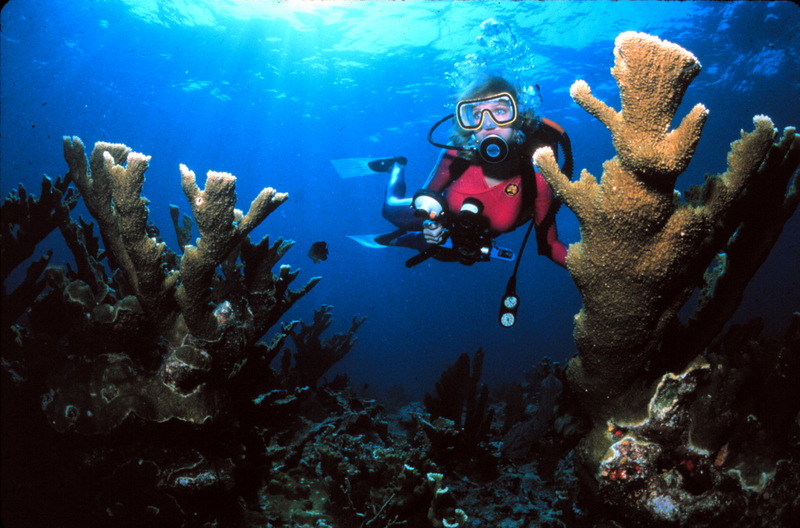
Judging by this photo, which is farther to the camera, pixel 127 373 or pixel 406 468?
pixel 406 468

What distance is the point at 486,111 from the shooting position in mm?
4082

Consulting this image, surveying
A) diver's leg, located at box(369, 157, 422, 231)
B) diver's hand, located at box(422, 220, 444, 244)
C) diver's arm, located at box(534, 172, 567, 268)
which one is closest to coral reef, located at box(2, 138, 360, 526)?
diver's hand, located at box(422, 220, 444, 244)

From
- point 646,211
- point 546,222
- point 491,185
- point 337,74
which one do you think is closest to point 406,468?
point 646,211

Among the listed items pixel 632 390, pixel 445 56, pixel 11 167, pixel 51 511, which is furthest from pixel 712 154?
pixel 11 167

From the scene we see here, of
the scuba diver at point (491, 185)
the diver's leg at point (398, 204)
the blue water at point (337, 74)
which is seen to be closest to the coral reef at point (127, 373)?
the scuba diver at point (491, 185)

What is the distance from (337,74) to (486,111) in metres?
21.2

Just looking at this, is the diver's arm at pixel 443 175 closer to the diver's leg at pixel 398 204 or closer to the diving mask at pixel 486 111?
the diver's leg at pixel 398 204

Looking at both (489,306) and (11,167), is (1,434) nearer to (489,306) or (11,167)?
(11,167)

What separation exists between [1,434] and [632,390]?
12.6 feet

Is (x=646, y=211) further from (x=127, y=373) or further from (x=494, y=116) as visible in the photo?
(x=127, y=373)

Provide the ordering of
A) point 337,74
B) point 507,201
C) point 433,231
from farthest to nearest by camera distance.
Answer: point 337,74 → point 507,201 → point 433,231

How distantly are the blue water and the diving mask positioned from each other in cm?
29

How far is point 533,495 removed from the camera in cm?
386

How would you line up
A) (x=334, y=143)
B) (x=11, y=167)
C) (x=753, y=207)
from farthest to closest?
(x=11, y=167) → (x=334, y=143) → (x=753, y=207)
